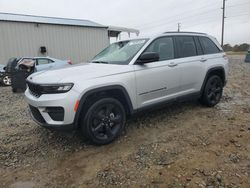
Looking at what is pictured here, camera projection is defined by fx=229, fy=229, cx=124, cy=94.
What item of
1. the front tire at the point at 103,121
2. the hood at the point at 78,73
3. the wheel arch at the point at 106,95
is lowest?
the front tire at the point at 103,121

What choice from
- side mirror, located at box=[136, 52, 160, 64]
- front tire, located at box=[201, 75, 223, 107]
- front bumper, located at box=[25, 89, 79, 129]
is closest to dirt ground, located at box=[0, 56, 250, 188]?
front tire, located at box=[201, 75, 223, 107]

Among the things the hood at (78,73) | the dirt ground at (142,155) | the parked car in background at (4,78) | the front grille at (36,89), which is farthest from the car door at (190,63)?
the parked car in background at (4,78)

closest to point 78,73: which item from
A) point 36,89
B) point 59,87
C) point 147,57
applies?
point 59,87

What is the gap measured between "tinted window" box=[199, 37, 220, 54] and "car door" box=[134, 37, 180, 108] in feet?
3.63

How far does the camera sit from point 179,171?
2.93m

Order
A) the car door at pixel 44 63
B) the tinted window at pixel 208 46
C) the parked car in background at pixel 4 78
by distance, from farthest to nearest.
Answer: the parked car in background at pixel 4 78 < the car door at pixel 44 63 < the tinted window at pixel 208 46

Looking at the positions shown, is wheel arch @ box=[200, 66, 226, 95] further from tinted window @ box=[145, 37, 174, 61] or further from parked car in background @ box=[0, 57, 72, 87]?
parked car in background @ box=[0, 57, 72, 87]

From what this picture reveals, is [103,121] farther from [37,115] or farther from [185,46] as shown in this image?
[185,46]

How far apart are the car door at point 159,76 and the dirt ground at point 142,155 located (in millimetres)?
629

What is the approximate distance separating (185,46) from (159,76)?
1244 mm

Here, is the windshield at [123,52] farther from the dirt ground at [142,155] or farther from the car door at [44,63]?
the car door at [44,63]

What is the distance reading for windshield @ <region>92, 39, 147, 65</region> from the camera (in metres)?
4.11

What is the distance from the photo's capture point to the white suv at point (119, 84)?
330cm

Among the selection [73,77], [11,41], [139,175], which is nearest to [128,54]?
[73,77]
